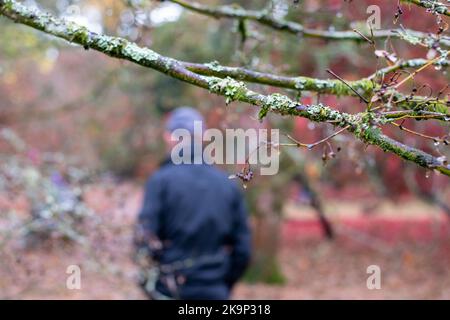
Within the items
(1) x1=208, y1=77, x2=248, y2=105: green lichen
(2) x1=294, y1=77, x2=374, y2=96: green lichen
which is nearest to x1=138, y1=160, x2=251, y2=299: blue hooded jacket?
(2) x1=294, y1=77, x2=374, y2=96: green lichen

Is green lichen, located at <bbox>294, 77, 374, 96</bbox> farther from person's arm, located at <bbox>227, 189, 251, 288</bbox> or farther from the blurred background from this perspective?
person's arm, located at <bbox>227, 189, 251, 288</bbox>

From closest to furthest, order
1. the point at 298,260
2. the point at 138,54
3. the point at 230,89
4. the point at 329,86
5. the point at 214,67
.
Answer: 1. the point at 230,89
2. the point at 138,54
3. the point at 214,67
4. the point at 329,86
5. the point at 298,260

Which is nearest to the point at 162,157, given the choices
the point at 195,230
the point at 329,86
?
the point at 195,230

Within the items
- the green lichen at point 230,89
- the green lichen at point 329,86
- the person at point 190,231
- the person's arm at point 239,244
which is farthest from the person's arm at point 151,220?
the green lichen at point 230,89

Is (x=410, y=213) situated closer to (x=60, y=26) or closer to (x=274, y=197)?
(x=274, y=197)

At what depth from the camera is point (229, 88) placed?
6.88 feet

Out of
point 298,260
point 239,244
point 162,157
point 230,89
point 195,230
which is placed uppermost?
point 162,157

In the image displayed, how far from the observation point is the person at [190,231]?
448 centimetres

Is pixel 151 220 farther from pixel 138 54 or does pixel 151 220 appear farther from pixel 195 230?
pixel 138 54

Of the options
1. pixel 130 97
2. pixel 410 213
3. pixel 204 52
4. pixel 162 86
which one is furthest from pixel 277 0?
pixel 410 213

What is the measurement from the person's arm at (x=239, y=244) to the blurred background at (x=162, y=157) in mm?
714

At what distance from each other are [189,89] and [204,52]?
1729mm

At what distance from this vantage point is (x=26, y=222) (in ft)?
15.6

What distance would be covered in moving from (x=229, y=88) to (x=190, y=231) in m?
2.58
